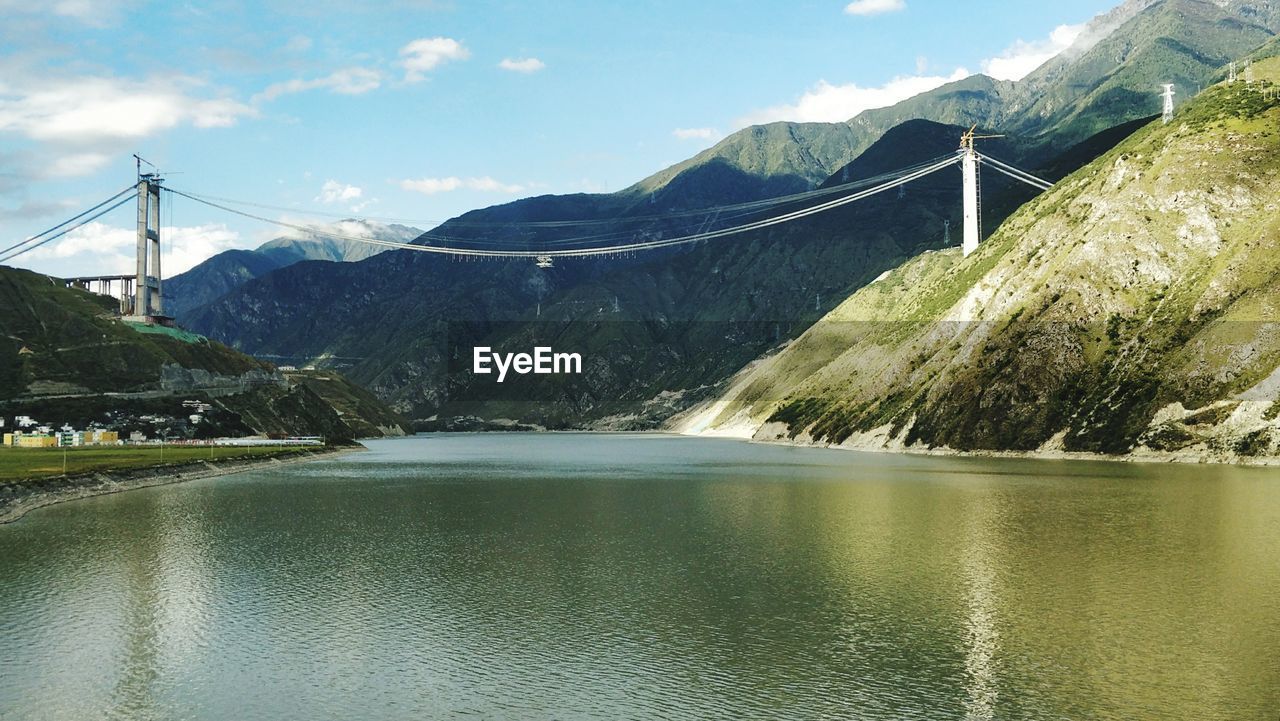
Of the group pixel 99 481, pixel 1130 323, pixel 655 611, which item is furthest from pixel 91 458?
pixel 1130 323

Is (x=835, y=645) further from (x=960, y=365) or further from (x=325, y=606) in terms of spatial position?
(x=960, y=365)

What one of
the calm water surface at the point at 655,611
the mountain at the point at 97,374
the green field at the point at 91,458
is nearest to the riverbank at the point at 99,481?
the green field at the point at 91,458

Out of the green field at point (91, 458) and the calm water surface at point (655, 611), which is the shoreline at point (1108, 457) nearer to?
the calm water surface at point (655, 611)

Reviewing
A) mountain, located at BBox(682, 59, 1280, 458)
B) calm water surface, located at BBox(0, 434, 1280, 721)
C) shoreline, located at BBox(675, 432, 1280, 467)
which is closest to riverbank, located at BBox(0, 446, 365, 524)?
calm water surface, located at BBox(0, 434, 1280, 721)

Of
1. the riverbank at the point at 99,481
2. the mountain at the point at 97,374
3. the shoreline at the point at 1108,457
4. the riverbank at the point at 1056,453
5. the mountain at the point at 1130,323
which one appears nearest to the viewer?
the riverbank at the point at 99,481

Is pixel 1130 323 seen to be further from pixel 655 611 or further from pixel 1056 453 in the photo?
pixel 655 611

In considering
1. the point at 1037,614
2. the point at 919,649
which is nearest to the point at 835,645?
the point at 919,649
